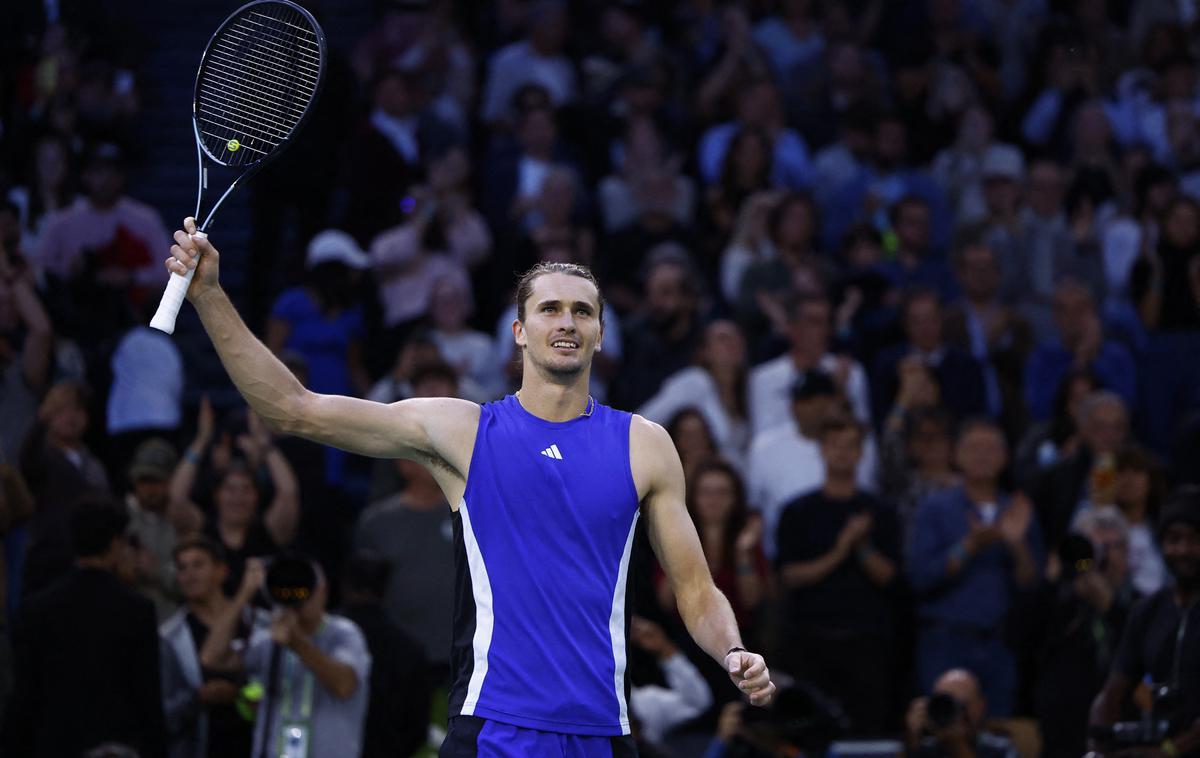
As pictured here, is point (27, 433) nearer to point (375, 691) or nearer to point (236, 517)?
point (236, 517)

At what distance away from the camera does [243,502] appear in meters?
10.1

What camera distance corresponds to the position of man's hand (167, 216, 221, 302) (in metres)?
5.11

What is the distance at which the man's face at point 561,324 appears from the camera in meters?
5.42

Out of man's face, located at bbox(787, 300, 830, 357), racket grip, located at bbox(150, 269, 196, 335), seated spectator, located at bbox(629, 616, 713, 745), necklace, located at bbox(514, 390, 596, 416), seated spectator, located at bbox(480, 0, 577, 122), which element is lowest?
seated spectator, located at bbox(629, 616, 713, 745)

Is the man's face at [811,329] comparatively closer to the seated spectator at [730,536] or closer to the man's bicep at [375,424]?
the seated spectator at [730,536]

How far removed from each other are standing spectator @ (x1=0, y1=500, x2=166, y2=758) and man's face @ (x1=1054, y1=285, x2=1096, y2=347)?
649 cm

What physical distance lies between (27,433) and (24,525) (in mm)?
493

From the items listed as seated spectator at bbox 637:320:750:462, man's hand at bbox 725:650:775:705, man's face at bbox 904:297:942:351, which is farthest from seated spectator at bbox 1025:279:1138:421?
man's hand at bbox 725:650:775:705

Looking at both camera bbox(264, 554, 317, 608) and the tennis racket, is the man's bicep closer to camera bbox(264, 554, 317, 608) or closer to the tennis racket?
the tennis racket

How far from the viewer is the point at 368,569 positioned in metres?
9.38

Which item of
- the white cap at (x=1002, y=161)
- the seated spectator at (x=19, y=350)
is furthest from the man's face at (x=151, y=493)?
the white cap at (x=1002, y=161)

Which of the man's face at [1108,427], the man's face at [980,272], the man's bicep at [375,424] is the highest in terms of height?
the man's face at [980,272]

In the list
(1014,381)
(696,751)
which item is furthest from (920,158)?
(696,751)

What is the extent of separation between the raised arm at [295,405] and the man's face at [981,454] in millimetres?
5726
